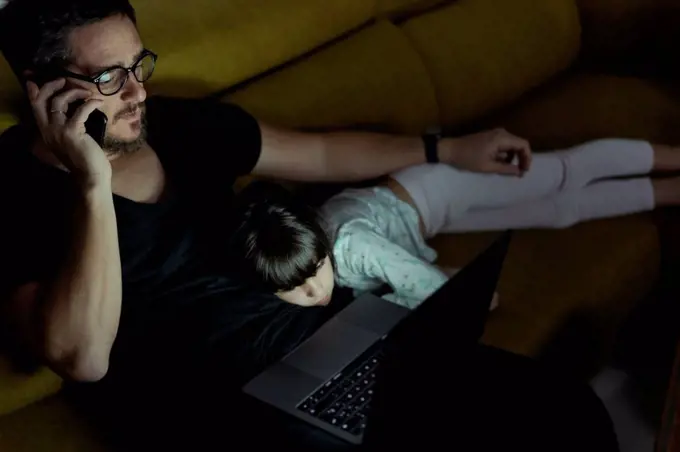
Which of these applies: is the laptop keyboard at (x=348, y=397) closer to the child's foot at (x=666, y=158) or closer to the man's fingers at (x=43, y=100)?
the man's fingers at (x=43, y=100)

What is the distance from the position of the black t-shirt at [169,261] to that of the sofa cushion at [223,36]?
0.41ft

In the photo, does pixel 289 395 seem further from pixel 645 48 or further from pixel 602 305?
pixel 645 48

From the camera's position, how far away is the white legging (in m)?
1.78

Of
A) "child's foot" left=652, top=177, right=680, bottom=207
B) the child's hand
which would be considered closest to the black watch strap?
the child's hand

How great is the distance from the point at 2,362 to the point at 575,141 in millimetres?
1434

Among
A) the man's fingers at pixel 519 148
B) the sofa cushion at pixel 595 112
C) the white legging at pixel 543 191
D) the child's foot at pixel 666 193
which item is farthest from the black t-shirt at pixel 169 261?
the sofa cushion at pixel 595 112

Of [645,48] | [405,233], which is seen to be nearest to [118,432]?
[405,233]

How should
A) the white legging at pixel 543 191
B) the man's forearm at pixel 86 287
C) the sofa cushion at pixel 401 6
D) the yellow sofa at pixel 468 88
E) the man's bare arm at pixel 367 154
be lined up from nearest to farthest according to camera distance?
the man's forearm at pixel 86 287, the yellow sofa at pixel 468 88, the man's bare arm at pixel 367 154, the white legging at pixel 543 191, the sofa cushion at pixel 401 6

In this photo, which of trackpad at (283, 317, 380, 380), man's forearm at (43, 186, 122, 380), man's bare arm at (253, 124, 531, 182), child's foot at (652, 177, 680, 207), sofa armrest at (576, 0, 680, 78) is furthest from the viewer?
sofa armrest at (576, 0, 680, 78)

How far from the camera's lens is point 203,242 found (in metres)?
1.44

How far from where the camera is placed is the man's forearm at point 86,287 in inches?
46.6

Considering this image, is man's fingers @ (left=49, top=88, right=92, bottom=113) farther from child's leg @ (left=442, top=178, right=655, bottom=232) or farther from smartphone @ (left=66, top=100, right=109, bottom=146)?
child's leg @ (left=442, top=178, right=655, bottom=232)

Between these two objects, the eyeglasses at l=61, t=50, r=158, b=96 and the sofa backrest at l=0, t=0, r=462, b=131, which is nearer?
the eyeglasses at l=61, t=50, r=158, b=96

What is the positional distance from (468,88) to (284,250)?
3.33ft
